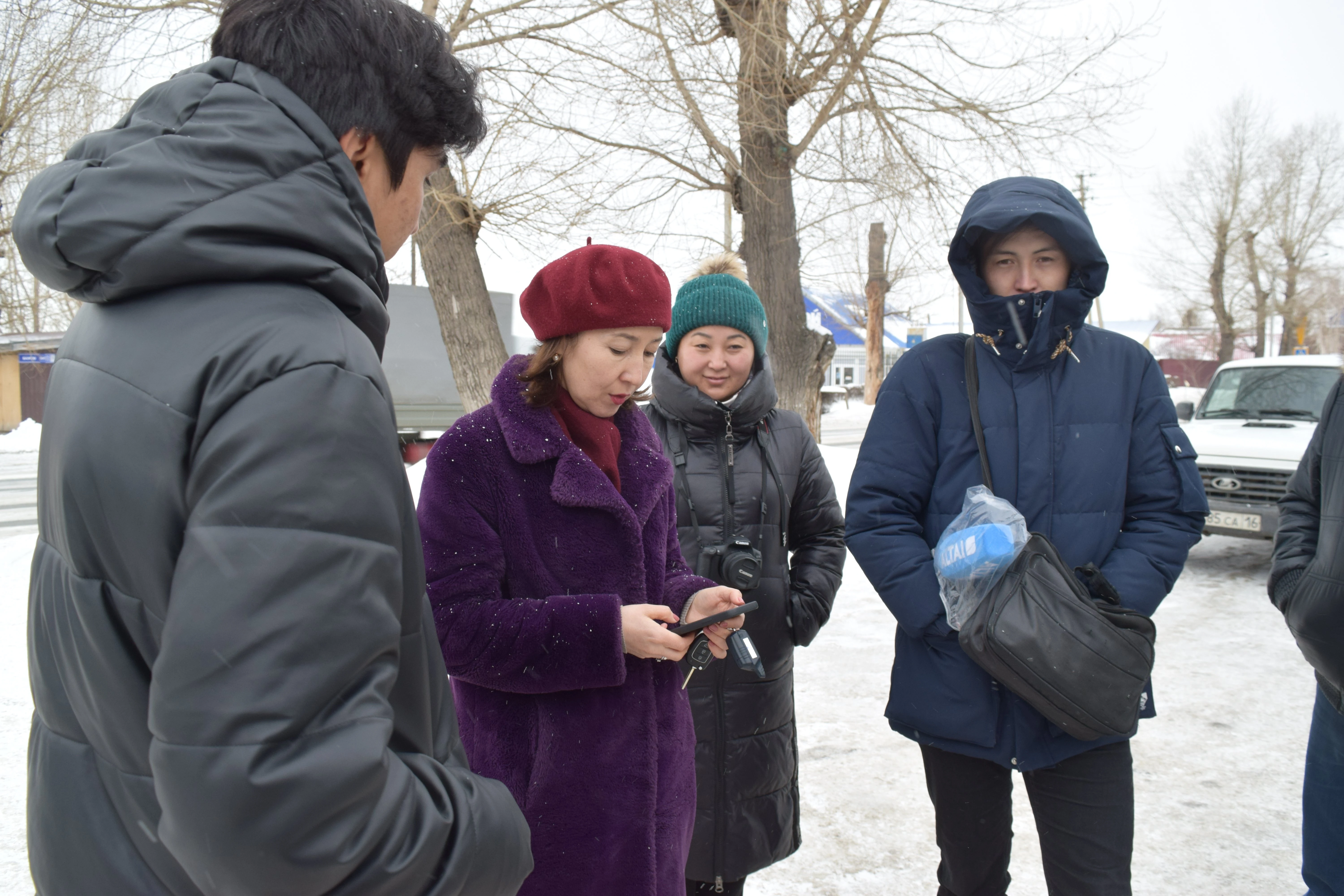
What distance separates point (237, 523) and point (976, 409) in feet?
6.04

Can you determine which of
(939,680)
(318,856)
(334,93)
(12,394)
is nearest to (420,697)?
(318,856)

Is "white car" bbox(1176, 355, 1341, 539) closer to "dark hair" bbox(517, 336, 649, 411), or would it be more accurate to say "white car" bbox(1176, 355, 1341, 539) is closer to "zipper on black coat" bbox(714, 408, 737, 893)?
"zipper on black coat" bbox(714, 408, 737, 893)

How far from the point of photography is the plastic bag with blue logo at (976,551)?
2004mm

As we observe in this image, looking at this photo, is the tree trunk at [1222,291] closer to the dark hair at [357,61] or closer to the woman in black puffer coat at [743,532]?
the woman in black puffer coat at [743,532]

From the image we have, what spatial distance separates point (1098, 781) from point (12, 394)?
30142mm

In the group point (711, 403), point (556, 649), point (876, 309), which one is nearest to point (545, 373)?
point (556, 649)

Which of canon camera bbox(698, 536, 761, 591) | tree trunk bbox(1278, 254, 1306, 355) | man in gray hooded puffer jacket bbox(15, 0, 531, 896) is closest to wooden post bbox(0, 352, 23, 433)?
canon camera bbox(698, 536, 761, 591)

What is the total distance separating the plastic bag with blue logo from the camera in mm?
2004

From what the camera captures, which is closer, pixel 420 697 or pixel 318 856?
pixel 318 856

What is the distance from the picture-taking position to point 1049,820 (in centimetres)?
212

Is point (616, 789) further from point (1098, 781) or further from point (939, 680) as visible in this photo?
point (1098, 781)

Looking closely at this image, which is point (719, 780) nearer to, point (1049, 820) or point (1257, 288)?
point (1049, 820)

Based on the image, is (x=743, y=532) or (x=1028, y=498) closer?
(x=1028, y=498)

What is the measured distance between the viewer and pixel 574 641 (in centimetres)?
162
